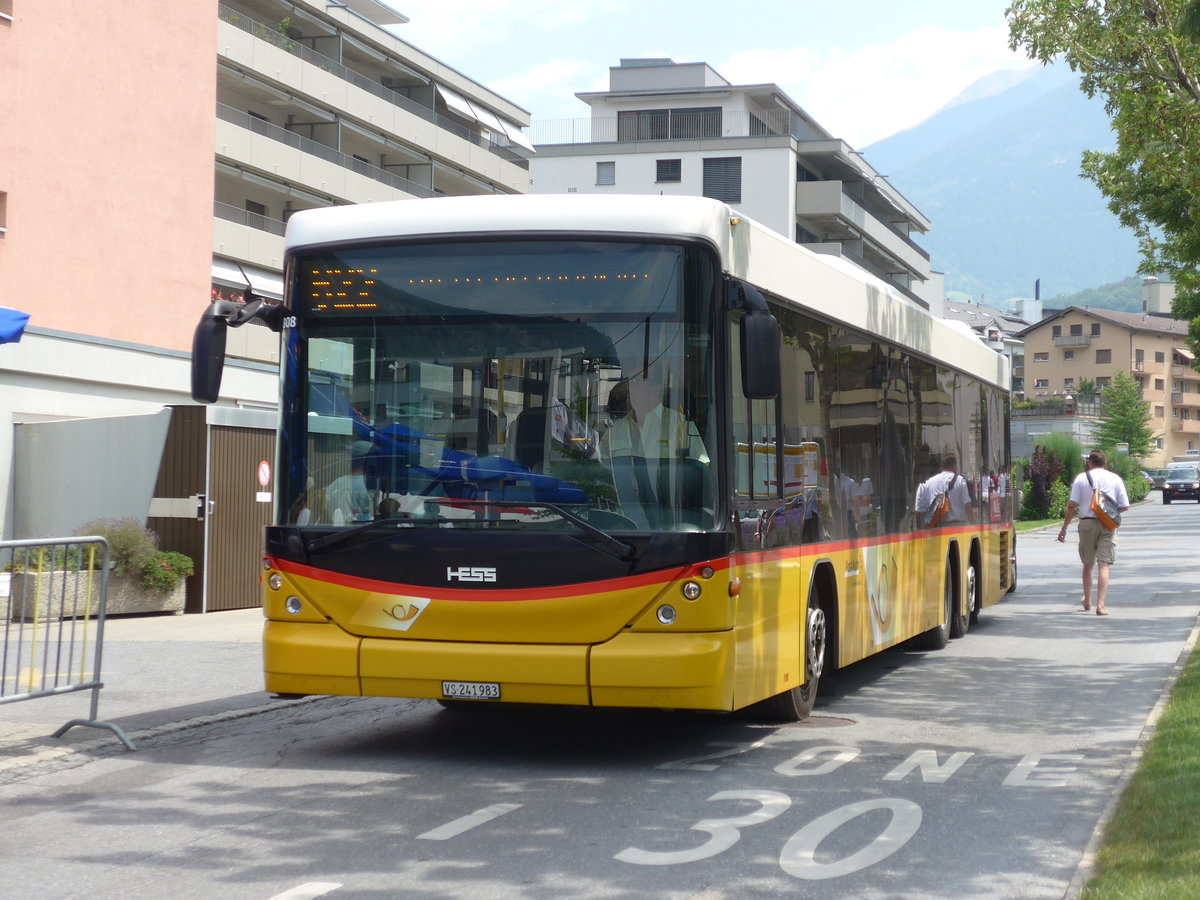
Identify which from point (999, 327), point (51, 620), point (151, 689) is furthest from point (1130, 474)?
point (51, 620)

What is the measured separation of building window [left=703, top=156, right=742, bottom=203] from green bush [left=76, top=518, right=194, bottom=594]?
58.5 meters

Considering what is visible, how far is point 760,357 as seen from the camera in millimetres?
7828

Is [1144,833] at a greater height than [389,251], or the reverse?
[389,251]

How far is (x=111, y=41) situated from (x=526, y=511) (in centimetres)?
2094

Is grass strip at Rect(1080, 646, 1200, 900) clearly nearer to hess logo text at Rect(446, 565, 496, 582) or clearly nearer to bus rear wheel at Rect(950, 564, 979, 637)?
hess logo text at Rect(446, 565, 496, 582)

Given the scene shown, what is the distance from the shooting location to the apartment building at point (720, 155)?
7444cm

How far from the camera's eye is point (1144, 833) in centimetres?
647

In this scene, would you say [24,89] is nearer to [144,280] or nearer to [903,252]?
[144,280]

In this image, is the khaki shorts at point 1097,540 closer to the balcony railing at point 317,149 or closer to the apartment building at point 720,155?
the balcony railing at point 317,149

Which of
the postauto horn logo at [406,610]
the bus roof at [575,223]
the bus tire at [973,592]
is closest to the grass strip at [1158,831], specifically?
the bus roof at [575,223]

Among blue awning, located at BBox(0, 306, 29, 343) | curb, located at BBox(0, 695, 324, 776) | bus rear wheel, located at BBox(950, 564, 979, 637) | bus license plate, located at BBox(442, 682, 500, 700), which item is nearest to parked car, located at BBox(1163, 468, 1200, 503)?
bus rear wheel, located at BBox(950, 564, 979, 637)

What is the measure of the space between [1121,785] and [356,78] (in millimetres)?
51823

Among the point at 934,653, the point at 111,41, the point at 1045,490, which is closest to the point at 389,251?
the point at 934,653

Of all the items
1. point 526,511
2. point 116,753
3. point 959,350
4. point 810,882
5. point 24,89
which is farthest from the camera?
point 24,89
